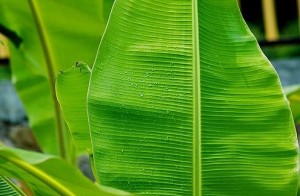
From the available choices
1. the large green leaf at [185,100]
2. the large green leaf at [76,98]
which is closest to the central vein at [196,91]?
the large green leaf at [185,100]

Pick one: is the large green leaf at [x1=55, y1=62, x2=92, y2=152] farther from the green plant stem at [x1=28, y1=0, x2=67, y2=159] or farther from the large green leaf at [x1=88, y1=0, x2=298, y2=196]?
the green plant stem at [x1=28, y1=0, x2=67, y2=159]

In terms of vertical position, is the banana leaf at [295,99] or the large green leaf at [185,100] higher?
the large green leaf at [185,100]

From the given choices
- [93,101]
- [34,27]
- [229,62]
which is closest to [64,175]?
[93,101]

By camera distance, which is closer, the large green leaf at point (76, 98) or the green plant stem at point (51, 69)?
the large green leaf at point (76, 98)

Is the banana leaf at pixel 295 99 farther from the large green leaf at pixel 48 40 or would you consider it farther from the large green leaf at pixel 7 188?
the large green leaf at pixel 7 188

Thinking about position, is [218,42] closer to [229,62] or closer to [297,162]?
[229,62]

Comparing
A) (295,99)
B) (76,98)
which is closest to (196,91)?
(76,98)
